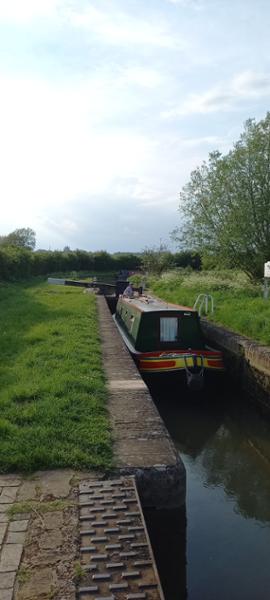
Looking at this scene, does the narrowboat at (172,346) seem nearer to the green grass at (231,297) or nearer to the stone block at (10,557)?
the green grass at (231,297)

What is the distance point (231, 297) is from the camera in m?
14.0

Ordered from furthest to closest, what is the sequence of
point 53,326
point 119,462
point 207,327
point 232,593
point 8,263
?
point 8,263, point 207,327, point 53,326, point 119,462, point 232,593

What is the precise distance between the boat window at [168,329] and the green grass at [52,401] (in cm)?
119

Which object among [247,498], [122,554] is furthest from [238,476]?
[122,554]

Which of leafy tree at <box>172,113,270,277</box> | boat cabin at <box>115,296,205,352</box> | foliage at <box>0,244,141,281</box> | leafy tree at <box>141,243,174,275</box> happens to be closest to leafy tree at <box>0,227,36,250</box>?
foliage at <box>0,244,141,281</box>

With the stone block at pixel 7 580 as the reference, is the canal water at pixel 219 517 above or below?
below

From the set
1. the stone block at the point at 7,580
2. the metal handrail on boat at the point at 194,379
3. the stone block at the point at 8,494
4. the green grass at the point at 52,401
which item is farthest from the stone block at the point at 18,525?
the metal handrail on boat at the point at 194,379

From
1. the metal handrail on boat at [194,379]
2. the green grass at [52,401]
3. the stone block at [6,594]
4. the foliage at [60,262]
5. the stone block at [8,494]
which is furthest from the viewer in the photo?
the foliage at [60,262]

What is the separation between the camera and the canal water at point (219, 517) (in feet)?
12.2

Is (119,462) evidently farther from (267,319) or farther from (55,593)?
(267,319)

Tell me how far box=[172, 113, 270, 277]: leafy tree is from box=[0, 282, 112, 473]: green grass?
1007 centimetres

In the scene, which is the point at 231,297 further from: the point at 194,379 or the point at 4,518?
the point at 4,518

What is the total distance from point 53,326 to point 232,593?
23.4ft

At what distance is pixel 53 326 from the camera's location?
10141 millimetres
